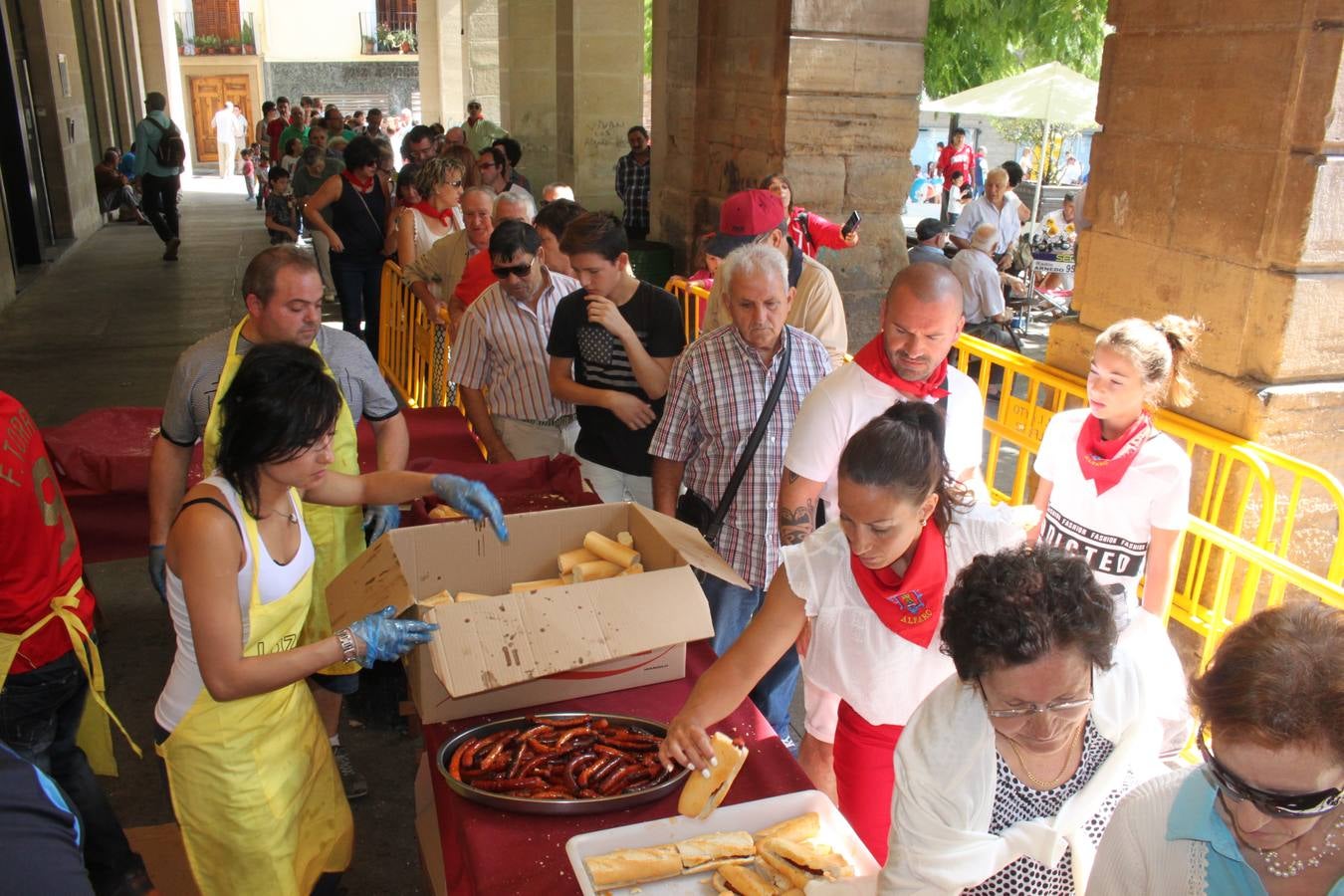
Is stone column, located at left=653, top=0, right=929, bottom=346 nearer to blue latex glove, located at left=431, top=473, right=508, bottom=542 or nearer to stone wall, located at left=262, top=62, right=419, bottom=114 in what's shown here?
blue latex glove, located at left=431, top=473, right=508, bottom=542

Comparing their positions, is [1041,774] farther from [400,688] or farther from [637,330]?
[400,688]

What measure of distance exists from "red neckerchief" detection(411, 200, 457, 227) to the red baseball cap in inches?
152

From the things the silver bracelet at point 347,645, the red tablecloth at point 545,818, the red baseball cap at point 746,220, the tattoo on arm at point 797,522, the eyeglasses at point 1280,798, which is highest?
the red baseball cap at point 746,220

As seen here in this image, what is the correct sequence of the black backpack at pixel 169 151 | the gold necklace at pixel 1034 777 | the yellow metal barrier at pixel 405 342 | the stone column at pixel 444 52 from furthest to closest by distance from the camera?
1. the stone column at pixel 444 52
2. the black backpack at pixel 169 151
3. the yellow metal barrier at pixel 405 342
4. the gold necklace at pixel 1034 777

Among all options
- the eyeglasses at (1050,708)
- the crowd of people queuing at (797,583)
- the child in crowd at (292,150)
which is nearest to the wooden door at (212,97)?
the child in crowd at (292,150)

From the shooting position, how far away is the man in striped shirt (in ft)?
16.5

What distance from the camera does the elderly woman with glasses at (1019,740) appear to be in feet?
6.56

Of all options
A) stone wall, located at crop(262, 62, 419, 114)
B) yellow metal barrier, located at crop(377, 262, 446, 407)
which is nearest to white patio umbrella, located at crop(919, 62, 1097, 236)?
yellow metal barrier, located at crop(377, 262, 446, 407)

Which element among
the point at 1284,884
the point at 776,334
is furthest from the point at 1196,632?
the point at 1284,884

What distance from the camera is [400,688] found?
16.2 feet

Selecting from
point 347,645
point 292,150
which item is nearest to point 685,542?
point 347,645

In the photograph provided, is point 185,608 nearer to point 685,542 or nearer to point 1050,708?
point 685,542

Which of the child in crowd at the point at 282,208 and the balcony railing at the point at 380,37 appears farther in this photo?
the balcony railing at the point at 380,37

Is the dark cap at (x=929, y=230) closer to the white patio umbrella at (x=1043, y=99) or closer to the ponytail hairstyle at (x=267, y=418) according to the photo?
the white patio umbrella at (x=1043, y=99)
